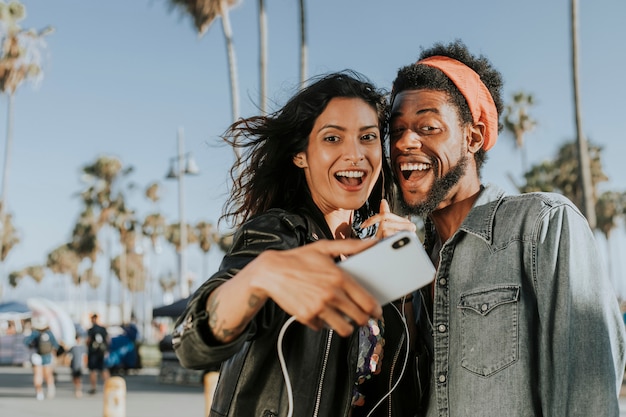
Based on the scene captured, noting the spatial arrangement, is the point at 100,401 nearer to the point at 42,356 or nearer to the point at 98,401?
the point at 98,401

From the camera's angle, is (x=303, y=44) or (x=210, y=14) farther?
(x=210, y=14)

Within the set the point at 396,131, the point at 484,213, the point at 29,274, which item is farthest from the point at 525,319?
the point at 29,274

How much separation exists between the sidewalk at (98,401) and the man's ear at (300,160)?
12.1 meters

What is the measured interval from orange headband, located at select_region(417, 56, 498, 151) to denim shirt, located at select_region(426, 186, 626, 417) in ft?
1.65

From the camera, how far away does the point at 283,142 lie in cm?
295

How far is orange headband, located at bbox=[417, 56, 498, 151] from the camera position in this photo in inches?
130

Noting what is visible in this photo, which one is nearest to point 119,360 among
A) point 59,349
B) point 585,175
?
point 59,349

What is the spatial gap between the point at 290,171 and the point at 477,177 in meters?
0.93

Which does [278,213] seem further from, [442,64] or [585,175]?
[585,175]

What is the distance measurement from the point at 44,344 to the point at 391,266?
17.9 meters

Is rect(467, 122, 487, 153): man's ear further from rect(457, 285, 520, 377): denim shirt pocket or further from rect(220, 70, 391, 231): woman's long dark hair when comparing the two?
rect(457, 285, 520, 377): denim shirt pocket

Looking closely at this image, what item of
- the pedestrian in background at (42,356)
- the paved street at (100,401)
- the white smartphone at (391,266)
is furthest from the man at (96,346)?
the white smartphone at (391,266)

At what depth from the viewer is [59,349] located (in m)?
19.3

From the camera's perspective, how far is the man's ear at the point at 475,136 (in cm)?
333
